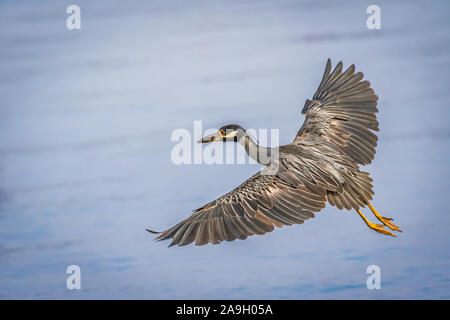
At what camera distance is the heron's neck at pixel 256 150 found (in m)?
10.3

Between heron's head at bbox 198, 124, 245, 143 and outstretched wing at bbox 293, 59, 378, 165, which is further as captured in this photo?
outstretched wing at bbox 293, 59, 378, 165

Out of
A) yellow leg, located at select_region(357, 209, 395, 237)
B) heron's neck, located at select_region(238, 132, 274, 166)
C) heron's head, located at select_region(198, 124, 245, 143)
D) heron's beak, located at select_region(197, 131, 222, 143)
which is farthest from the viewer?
heron's beak, located at select_region(197, 131, 222, 143)

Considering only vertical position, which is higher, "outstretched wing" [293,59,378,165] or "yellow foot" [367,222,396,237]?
"outstretched wing" [293,59,378,165]

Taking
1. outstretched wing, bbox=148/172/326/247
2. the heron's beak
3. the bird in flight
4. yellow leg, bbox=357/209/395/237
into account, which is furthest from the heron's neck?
yellow leg, bbox=357/209/395/237

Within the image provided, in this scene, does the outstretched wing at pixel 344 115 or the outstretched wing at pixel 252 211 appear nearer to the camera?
the outstretched wing at pixel 252 211

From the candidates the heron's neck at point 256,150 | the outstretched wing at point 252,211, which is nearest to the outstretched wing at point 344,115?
the heron's neck at point 256,150

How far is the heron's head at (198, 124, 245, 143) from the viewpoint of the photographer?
419 inches

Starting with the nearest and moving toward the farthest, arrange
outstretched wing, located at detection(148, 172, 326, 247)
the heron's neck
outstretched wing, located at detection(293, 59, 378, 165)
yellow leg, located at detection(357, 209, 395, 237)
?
1. outstretched wing, located at detection(148, 172, 326, 247)
2. the heron's neck
3. yellow leg, located at detection(357, 209, 395, 237)
4. outstretched wing, located at detection(293, 59, 378, 165)

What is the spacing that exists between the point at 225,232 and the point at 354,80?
12.7 feet

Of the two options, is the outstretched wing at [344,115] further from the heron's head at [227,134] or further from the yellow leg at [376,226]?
the heron's head at [227,134]

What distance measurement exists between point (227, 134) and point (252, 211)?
5.57ft

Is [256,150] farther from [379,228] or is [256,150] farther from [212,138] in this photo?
[379,228]

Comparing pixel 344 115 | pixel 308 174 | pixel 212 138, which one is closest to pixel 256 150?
pixel 212 138

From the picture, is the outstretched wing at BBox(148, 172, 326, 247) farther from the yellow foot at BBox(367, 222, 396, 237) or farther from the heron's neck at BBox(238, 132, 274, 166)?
the yellow foot at BBox(367, 222, 396, 237)
